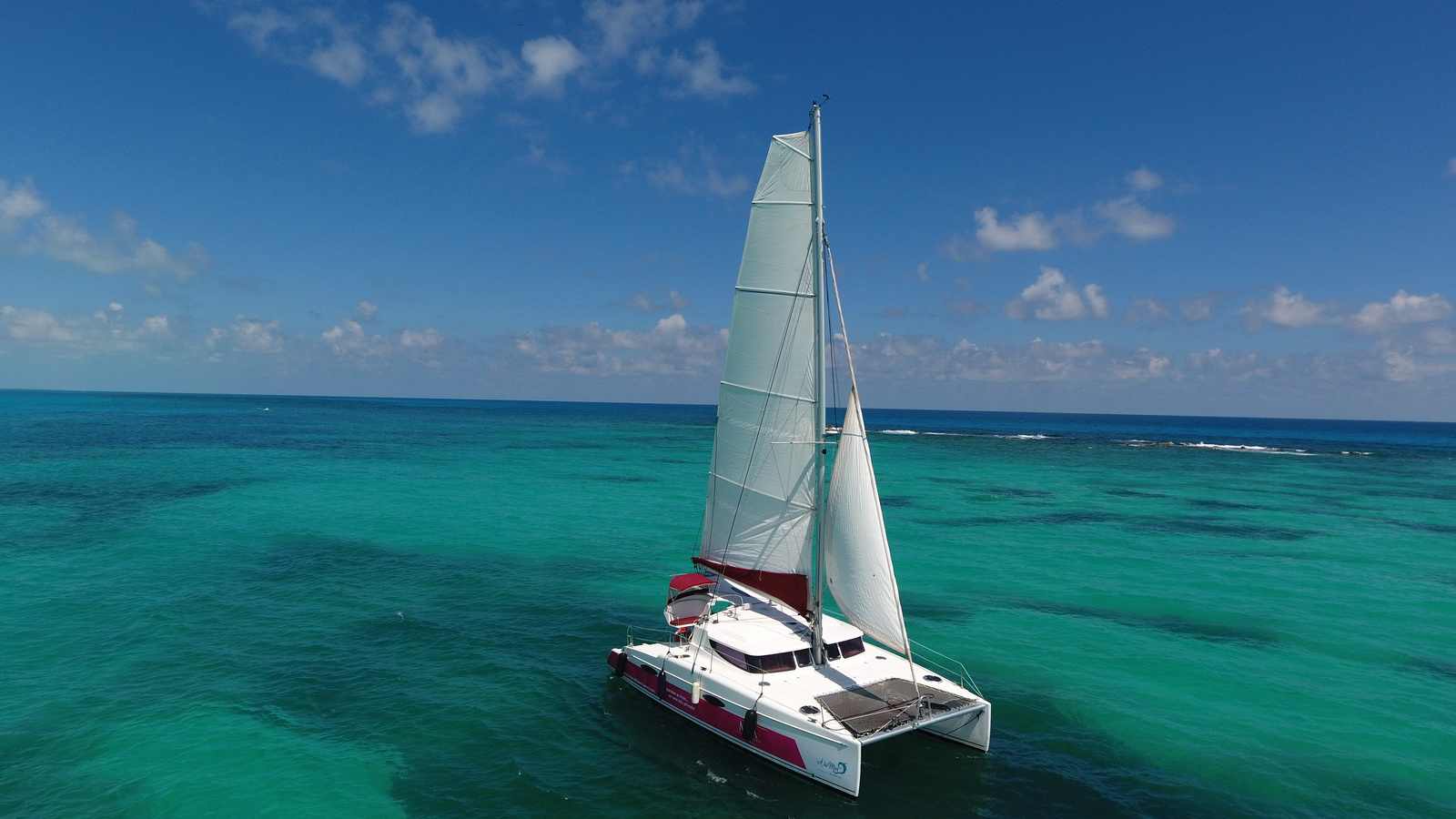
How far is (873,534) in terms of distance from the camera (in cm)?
2212

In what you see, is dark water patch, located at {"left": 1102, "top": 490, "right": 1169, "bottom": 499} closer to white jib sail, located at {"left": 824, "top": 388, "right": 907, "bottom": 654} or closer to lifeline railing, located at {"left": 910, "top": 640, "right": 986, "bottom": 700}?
lifeline railing, located at {"left": 910, "top": 640, "right": 986, "bottom": 700}

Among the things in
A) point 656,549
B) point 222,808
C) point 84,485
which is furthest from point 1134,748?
point 84,485

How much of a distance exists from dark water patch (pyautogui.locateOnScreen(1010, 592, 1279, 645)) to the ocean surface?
0.66 ft

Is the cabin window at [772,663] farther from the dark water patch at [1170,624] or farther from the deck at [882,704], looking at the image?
the dark water patch at [1170,624]

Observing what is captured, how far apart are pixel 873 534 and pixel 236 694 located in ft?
75.4

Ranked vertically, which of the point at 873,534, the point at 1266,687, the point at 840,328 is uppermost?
the point at 840,328

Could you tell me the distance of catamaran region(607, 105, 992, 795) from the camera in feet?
68.5

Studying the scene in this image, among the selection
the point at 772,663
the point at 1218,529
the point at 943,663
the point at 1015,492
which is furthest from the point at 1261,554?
the point at 772,663

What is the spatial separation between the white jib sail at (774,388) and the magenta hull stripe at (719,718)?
193 inches

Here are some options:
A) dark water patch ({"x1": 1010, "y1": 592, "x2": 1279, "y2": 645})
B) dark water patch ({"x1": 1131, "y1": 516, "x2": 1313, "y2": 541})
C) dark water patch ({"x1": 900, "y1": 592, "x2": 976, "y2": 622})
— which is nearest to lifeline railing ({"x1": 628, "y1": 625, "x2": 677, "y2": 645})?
dark water patch ({"x1": 900, "y1": 592, "x2": 976, "y2": 622})

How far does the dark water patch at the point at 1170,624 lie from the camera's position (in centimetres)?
3269

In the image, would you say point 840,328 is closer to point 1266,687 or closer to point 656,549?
point 1266,687

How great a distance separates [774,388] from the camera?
23453 mm

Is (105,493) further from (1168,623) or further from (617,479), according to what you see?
(1168,623)
